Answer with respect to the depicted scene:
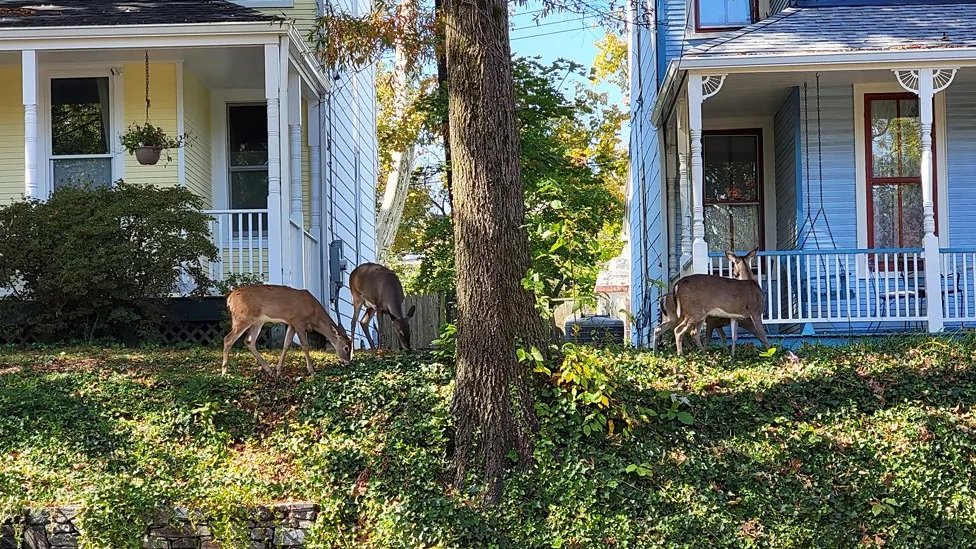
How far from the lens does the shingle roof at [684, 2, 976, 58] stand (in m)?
13.4

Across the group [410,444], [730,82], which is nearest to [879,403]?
[410,444]

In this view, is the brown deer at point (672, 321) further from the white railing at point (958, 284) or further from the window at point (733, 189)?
the window at point (733, 189)

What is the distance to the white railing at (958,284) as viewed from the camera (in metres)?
13.0

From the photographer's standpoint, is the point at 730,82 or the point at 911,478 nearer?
the point at 911,478

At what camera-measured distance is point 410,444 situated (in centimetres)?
948

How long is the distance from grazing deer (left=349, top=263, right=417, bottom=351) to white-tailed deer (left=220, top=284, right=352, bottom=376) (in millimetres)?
1803

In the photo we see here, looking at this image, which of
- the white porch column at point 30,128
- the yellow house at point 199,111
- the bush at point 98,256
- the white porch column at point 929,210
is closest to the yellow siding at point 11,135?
the yellow house at point 199,111

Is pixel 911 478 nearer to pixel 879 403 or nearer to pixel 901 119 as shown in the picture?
pixel 879 403

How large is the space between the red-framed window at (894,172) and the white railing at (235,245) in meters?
7.65

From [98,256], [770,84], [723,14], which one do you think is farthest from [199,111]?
[770,84]

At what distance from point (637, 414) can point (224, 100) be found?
33.5 ft

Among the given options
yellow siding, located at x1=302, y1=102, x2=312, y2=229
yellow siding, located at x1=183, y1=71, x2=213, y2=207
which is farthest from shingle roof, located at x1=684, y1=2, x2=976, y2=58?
yellow siding, located at x1=183, y1=71, x2=213, y2=207

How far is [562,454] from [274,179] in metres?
6.29

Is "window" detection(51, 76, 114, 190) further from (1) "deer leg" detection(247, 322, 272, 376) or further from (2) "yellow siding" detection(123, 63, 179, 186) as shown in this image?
(1) "deer leg" detection(247, 322, 272, 376)
